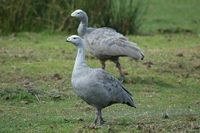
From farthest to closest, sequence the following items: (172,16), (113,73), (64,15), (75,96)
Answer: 1. (172,16)
2. (64,15)
3. (113,73)
4. (75,96)

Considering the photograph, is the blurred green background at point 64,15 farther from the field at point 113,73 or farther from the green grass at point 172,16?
the field at point 113,73

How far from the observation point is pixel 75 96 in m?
12.7

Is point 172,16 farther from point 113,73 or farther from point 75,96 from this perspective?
point 75,96

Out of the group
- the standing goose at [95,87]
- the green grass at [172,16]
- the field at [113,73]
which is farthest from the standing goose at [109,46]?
the green grass at [172,16]

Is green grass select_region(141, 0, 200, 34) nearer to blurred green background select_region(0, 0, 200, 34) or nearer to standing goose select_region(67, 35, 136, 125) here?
blurred green background select_region(0, 0, 200, 34)

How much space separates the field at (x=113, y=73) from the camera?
32.9ft

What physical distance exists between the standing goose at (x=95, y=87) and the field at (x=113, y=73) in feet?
1.02

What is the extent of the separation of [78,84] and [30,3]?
1090cm

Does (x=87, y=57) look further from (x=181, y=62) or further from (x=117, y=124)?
(x=117, y=124)

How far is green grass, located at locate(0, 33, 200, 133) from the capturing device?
10.0 meters

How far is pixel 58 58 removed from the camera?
16.9m

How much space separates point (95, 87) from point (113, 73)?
18.8 feet

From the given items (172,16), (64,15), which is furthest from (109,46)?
(172,16)

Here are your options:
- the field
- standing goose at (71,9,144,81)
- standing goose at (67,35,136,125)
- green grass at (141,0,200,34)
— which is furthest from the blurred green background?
standing goose at (67,35,136,125)
